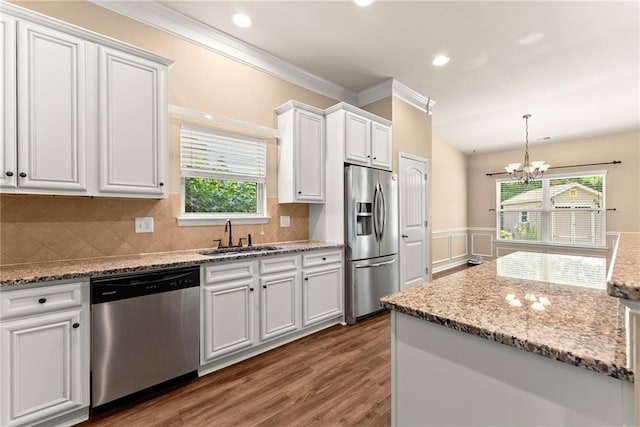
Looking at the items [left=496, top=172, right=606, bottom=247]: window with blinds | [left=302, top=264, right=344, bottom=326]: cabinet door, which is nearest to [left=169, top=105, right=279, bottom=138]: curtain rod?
[left=302, top=264, right=344, bottom=326]: cabinet door

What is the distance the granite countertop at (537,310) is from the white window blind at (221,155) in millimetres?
2265

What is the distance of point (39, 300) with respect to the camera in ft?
5.16

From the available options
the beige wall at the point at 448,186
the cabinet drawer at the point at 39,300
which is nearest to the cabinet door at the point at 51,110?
the cabinet drawer at the point at 39,300

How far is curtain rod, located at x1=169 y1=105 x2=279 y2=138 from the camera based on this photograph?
2600mm

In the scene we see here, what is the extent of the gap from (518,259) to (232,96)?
292 centimetres

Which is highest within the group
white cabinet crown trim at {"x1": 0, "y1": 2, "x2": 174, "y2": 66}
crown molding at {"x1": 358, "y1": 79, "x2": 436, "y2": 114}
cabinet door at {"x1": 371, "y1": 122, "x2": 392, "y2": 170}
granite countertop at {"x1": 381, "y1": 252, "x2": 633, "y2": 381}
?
crown molding at {"x1": 358, "y1": 79, "x2": 436, "y2": 114}

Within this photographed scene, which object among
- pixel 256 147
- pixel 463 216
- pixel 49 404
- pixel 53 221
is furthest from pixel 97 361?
pixel 463 216

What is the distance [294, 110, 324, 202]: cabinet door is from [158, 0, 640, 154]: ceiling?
2.37 feet

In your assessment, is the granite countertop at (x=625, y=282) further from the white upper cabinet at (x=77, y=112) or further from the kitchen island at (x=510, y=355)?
the white upper cabinet at (x=77, y=112)

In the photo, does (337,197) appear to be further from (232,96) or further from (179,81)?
(179,81)

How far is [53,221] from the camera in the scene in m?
2.02

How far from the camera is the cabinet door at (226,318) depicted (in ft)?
7.21

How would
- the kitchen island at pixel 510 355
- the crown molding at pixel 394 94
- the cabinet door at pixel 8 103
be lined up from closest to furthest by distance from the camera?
the kitchen island at pixel 510 355 < the cabinet door at pixel 8 103 < the crown molding at pixel 394 94

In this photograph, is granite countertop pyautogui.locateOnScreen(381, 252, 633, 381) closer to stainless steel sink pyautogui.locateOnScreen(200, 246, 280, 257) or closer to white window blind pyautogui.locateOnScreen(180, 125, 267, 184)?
stainless steel sink pyautogui.locateOnScreen(200, 246, 280, 257)
